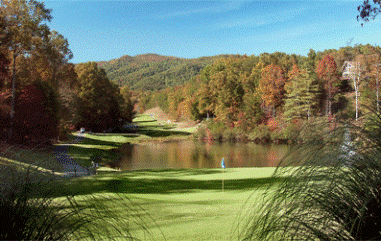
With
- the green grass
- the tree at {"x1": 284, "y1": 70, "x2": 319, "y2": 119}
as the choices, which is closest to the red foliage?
the green grass

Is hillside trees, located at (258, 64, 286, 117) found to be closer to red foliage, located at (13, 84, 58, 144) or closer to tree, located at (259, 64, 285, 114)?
tree, located at (259, 64, 285, 114)

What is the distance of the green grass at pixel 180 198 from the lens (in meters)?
4.60

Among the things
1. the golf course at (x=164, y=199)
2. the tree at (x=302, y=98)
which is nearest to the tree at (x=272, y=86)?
the tree at (x=302, y=98)

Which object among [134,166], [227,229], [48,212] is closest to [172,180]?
[227,229]

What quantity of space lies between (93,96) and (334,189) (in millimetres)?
45738

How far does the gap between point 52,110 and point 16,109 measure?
4578 mm

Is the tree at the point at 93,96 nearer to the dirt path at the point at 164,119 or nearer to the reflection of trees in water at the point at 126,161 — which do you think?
the reflection of trees in water at the point at 126,161

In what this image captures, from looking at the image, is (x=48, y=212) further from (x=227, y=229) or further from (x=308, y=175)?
(x=227, y=229)

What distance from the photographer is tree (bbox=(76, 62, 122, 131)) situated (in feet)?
148

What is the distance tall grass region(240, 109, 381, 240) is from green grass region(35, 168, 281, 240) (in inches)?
13.0

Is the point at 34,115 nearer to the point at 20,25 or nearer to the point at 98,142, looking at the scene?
the point at 20,25

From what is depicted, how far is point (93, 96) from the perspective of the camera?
4569 centimetres

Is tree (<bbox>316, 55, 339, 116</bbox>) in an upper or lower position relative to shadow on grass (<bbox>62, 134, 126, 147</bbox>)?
upper

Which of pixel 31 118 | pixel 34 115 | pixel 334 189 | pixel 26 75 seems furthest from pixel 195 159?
pixel 334 189
